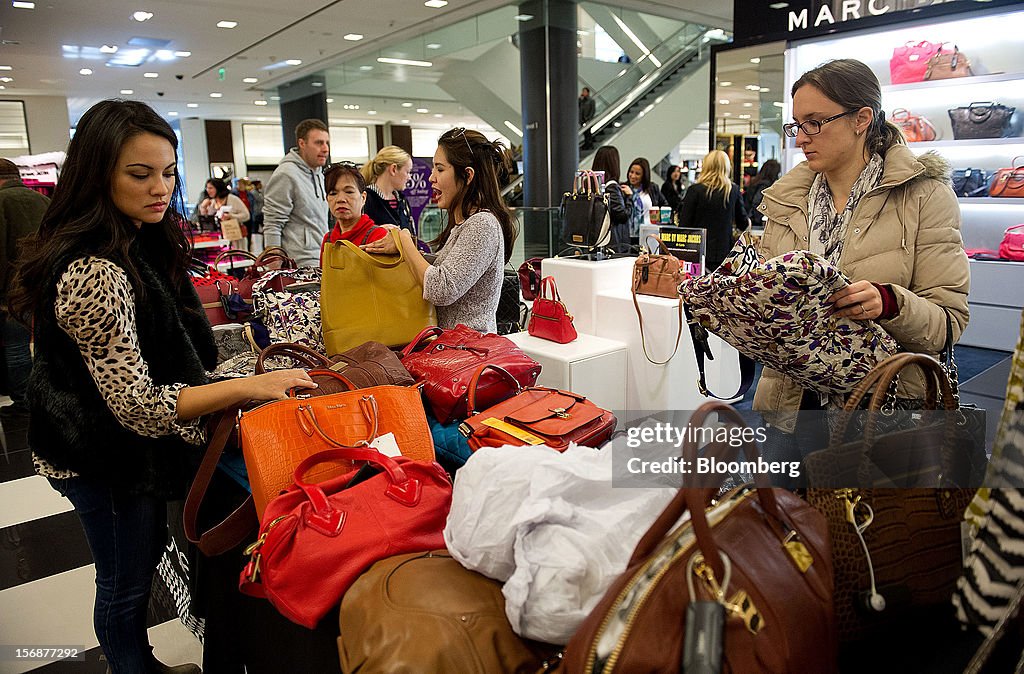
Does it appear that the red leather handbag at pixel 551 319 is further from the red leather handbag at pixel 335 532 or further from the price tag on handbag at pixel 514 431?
the red leather handbag at pixel 335 532

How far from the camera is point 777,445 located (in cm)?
112

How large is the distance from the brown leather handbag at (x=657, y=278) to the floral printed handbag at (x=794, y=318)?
195cm

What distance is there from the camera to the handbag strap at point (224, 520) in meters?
1.55

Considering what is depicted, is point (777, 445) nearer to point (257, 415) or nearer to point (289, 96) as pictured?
point (257, 415)

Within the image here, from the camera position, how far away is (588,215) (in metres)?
3.83

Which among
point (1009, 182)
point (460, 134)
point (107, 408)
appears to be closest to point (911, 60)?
point (1009, 182)

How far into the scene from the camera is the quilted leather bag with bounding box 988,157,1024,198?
17.7ft

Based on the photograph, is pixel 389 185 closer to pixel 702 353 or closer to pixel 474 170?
pixel 474 170

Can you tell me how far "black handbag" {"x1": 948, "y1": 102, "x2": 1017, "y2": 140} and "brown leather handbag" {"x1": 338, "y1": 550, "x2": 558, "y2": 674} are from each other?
235 inches

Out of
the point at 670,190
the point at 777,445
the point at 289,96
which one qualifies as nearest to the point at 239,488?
the point at 777,445

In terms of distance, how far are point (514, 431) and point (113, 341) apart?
34.5 inches

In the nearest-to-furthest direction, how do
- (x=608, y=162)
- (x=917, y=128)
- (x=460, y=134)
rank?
(x=460, y=134), (x=917, y=128), (x=608, y=162)

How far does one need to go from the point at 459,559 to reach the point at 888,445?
25.2 inches

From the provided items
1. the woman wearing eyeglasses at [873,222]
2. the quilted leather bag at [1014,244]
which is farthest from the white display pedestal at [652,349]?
the quilted leather bag at [1014,244]
